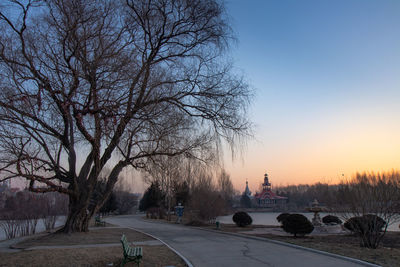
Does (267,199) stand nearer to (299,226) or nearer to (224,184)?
(224,184)

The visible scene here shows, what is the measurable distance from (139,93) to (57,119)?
108 inches

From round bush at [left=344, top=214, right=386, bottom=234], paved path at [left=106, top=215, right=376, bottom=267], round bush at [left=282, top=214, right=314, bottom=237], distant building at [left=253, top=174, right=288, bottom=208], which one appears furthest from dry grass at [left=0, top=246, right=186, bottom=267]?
distant building at [left=253, top=174, right=288, bottom=208]

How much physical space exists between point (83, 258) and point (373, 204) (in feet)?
32.9

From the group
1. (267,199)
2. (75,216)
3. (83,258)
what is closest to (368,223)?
(83,258)

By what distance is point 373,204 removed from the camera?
1166 cm

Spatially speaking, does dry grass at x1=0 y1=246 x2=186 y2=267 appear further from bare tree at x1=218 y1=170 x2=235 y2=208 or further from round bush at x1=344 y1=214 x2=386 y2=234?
round bush at x1=344 y1=214 x2=386 y2=234

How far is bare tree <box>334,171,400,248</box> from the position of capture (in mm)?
11203

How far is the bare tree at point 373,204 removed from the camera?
1120 cm

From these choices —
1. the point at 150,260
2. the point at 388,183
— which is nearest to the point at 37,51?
the point at 150,260

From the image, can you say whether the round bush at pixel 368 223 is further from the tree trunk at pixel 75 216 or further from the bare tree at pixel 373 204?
the tree trunk at pixel 75 216

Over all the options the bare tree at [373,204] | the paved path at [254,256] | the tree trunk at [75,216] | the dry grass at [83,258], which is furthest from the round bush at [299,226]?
the tree trunk at [75,216]

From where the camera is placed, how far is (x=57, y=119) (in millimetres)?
9516

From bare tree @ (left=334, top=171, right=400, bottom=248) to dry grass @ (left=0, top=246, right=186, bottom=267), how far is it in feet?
23.1

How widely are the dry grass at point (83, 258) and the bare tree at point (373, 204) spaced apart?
23.1ft
